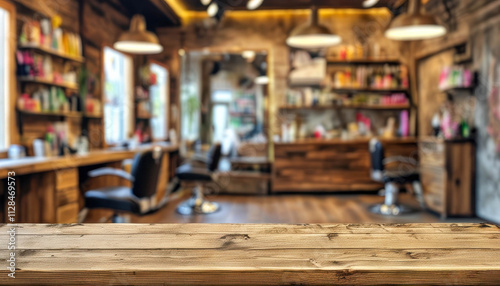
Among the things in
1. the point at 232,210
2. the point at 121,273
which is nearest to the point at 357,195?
the point at 232,210

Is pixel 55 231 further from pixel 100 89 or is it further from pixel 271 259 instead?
pixel 100 89

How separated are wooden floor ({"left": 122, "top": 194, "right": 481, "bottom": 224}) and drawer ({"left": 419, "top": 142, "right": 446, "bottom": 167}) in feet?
2.07

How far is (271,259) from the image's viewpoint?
3.33 feet

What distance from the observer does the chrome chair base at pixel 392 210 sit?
4876 millimetres

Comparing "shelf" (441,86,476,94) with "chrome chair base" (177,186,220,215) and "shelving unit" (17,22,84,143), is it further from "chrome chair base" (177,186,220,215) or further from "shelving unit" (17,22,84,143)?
"shelving unit" (17,22,84,143)

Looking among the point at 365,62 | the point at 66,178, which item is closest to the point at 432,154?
the point at 365,62

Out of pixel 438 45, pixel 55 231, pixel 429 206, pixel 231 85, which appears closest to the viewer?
pixel 55 231

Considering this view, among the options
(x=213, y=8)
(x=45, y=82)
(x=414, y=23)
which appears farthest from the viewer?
(x=213, y=8)

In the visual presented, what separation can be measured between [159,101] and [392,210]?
13.9 feet

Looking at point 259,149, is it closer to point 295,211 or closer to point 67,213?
point 295,211

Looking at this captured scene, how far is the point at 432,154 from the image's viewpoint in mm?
4883

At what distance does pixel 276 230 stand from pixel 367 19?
6008mm

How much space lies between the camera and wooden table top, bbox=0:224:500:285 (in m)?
0.95

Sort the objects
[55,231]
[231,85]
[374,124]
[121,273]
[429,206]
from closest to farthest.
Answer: [121,273] → [55,231] → [429,206] → [374,124] → [231,85]
